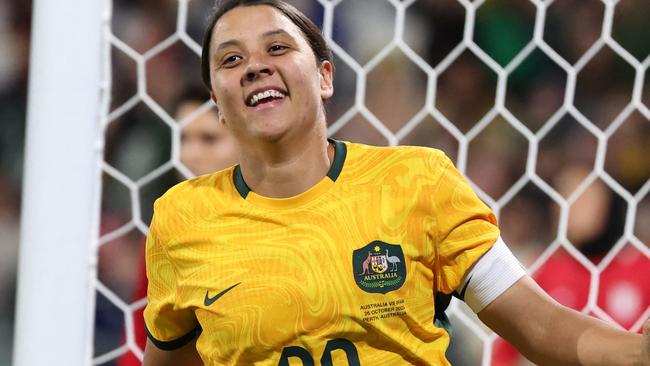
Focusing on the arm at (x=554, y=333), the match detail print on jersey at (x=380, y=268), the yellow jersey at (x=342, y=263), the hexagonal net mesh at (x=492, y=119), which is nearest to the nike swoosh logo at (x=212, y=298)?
the yellow jersey at (x=342, y=263)

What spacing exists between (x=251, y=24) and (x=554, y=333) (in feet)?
1.15

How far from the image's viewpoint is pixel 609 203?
1.22 m

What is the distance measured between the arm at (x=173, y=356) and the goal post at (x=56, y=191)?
0.10m

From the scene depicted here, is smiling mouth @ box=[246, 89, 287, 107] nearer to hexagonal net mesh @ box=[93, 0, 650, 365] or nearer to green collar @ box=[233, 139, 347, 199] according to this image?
green collar @ box=[233, 139, 347, 199]

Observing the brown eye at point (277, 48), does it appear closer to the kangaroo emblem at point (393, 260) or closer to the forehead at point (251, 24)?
the forehead at point (251, 24)

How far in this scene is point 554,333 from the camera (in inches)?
26.6

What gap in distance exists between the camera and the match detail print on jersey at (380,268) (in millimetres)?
718

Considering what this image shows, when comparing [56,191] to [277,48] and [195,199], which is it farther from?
[277,48]

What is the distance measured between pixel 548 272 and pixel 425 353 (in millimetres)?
554

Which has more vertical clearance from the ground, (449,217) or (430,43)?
(430,43)

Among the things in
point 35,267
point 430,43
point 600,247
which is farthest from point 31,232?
point 600,247

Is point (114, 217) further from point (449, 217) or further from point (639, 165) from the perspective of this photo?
point (639, 165)

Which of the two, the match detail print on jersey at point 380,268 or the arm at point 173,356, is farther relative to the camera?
the arm at point 173,356

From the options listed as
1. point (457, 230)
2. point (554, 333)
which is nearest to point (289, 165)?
point (457, 230)
